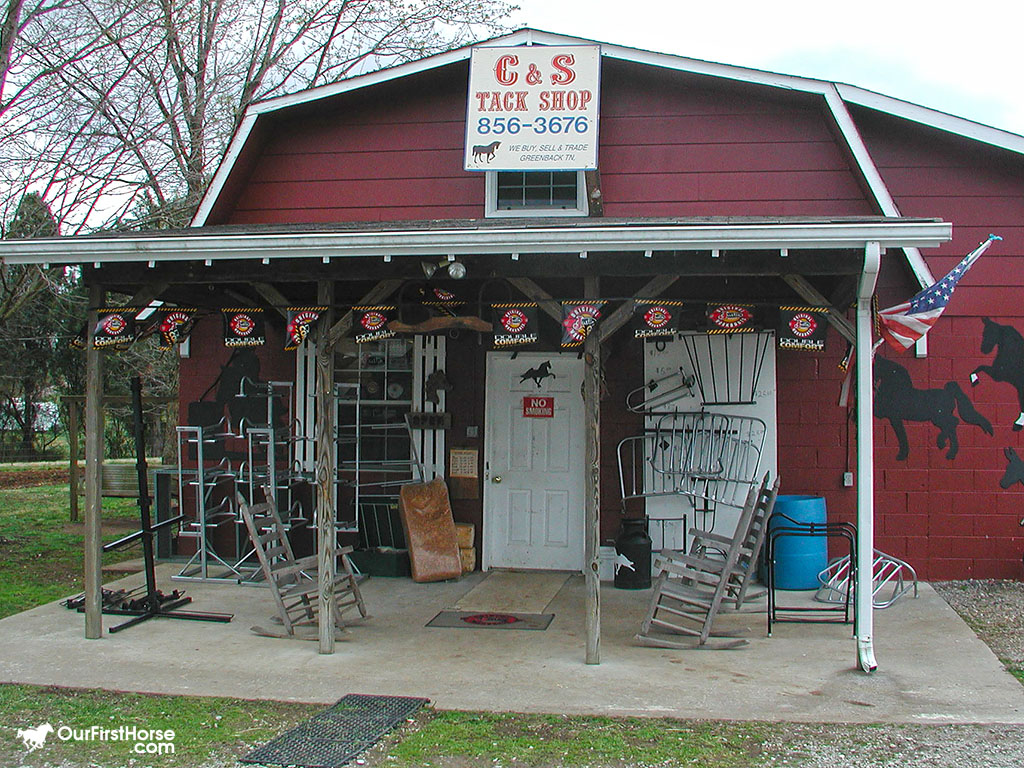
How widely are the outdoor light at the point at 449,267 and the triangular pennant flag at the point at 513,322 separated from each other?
351mm

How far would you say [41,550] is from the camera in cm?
1166

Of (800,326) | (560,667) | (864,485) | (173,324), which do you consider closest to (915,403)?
(864,485)

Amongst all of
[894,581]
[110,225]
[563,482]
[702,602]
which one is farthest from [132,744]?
[110,225]

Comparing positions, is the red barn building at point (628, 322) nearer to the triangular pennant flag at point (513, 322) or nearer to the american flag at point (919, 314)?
the american flag at point (919, 314)

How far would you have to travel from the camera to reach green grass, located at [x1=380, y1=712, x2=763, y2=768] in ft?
15.3

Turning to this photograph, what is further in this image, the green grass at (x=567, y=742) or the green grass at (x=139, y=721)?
the green grass at (x=139, y=721)

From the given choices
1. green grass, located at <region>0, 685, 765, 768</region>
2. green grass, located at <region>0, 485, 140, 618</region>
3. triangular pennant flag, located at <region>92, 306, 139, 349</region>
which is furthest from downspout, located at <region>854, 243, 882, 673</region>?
green grass, located at <region>0, 485, 140, 618</region>

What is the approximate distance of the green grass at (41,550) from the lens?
357 inches

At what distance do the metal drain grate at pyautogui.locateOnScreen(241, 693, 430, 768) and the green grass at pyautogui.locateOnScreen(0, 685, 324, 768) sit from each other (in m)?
0.12

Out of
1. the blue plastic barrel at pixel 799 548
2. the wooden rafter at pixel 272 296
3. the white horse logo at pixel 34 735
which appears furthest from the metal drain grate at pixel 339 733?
the blue plastic barrel at pixel 799 548

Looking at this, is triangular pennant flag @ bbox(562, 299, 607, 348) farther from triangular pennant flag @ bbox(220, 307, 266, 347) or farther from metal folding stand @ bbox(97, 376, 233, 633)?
metal folding stand @ bbox(97, 376, 233, 633)

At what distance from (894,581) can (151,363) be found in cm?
1566

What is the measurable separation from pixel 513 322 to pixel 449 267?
0.58m

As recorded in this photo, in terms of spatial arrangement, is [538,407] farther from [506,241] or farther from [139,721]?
[139,721]
